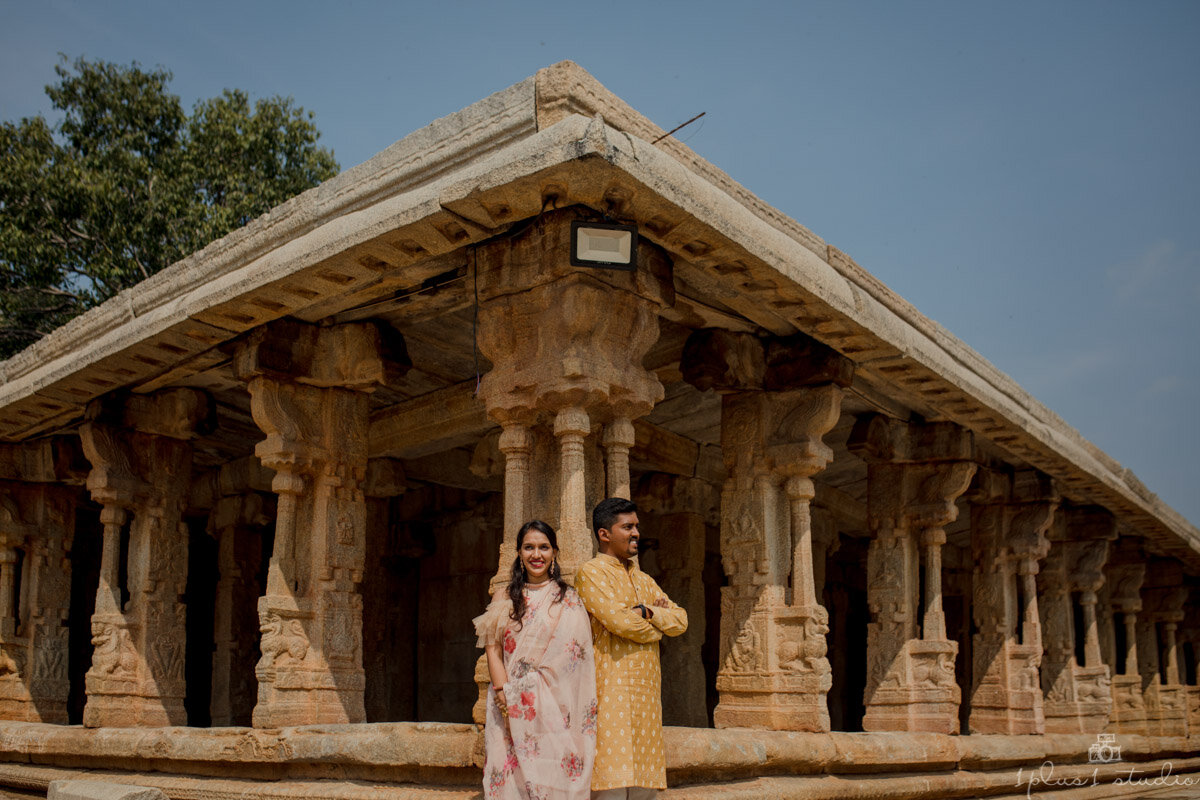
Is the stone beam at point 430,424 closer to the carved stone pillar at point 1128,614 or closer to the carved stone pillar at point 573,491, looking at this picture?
the carved stone pillar at point 573,491

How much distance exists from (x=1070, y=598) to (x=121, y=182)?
14.7m

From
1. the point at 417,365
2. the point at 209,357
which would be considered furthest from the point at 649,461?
the point at 209,357

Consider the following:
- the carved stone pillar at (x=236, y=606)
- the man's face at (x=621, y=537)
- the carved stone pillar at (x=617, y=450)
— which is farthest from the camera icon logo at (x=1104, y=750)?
the man's face at (x=621, y=537)

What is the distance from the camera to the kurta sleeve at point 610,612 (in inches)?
181

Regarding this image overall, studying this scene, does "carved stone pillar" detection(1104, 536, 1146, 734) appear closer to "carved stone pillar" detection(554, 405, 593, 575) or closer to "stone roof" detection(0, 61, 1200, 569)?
"stone roof" detection(0, 61, 1200, 569)

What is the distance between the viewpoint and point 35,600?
9586mm

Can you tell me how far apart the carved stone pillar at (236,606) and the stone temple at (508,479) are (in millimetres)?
31

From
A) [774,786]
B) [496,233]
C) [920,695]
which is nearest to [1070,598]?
[920,695]

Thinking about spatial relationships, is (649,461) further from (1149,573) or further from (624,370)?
(1149,573)

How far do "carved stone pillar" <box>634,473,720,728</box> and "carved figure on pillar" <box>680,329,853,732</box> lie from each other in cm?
292

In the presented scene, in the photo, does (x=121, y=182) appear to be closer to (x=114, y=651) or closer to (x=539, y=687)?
(x=114, y=651)

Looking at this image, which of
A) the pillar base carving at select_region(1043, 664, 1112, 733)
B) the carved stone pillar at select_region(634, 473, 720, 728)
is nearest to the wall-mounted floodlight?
the carved stone pillar at select_region(634, 473, 720, 728)

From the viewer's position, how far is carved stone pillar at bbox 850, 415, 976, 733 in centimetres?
827

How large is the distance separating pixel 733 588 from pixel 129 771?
12.2 ft
